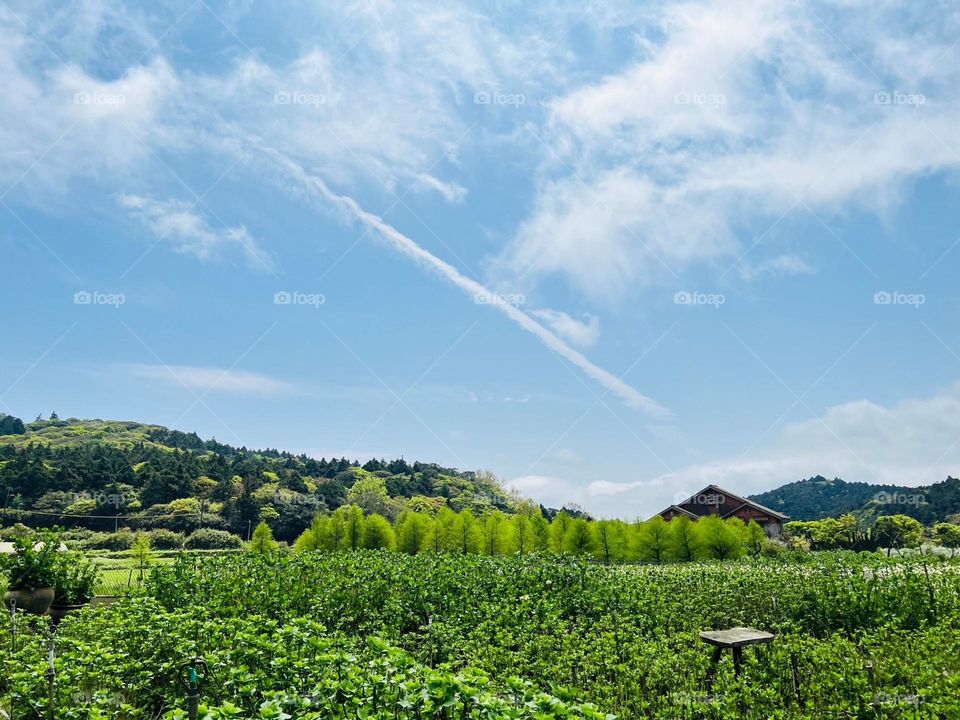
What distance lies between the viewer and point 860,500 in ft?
293

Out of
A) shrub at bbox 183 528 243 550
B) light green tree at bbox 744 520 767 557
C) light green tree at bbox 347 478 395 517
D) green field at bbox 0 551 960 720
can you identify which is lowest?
shrub at bbox 183 528 243 550

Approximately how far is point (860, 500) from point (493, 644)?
9876 cm

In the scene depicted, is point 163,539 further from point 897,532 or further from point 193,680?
point 897,532

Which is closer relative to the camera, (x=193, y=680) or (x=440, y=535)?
(x=193, y=680)

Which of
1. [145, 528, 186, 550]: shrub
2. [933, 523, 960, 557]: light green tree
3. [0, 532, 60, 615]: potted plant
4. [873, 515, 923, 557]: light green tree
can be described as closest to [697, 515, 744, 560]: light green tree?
[873, 515, 923, 557]: light green tree

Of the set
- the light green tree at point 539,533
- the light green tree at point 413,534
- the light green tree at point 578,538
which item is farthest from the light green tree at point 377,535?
the light green tree at point 578,538

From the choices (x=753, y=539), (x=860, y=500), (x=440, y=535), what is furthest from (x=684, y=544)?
(x=860, y=500)

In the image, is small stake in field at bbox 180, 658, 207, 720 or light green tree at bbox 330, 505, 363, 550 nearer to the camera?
small stake in field at bbox 180, 658, 207, 720

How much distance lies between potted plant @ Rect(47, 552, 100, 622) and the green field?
1.43 metres

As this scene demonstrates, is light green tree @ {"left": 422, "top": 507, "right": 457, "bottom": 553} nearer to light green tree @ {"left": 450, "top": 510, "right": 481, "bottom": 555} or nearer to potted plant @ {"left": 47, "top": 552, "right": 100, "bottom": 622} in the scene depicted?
light green tree @ {"left": 450, "top": 510, "right": 481, "bottom": 555}

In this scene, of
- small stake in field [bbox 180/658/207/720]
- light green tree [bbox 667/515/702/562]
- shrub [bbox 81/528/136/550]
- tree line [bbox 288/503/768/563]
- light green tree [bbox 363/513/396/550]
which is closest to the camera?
small stake in field [bbox 180/658/207/720]

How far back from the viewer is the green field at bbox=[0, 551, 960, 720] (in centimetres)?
401

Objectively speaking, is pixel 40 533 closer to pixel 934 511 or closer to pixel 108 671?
pixel 108 671

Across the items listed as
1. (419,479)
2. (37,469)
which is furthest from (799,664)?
(419,479)
